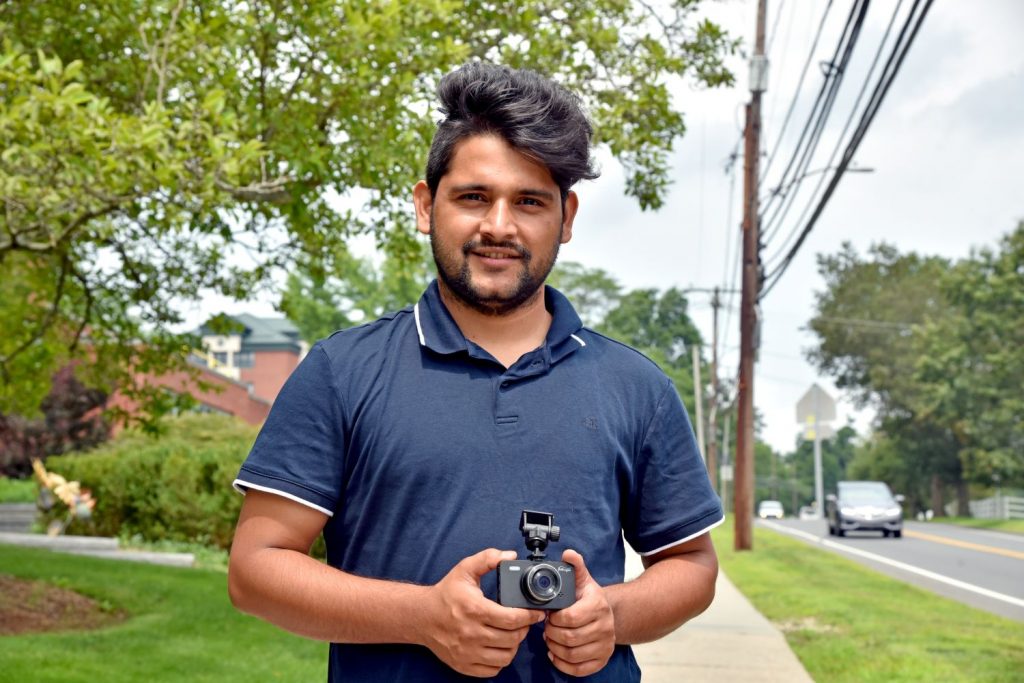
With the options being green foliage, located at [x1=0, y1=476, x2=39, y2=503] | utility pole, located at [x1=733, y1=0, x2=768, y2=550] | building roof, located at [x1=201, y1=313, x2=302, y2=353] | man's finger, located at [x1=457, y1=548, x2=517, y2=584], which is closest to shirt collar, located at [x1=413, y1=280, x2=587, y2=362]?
man's finger, located at [x1=457, y1=548, x2=517, y2=584]

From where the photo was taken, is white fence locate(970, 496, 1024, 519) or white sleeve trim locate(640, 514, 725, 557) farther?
white fence locate(970, 496, 1024, 519)

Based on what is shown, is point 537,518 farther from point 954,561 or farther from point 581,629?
point 954,561

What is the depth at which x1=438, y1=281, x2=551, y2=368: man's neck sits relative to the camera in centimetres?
237

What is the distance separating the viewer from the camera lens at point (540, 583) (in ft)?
6.28

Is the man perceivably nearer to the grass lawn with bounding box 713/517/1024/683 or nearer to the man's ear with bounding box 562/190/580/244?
the man's ear with bounding box 562/190/580/244

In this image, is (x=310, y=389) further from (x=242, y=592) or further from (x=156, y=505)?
(x=156, y=505)

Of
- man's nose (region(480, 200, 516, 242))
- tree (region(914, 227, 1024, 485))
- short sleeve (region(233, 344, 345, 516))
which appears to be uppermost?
tree (region(914, 227, 1024, 485))

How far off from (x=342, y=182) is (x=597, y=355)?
27.6ft

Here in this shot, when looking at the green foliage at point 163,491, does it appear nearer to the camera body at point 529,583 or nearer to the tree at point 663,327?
the camera body at point 529,583

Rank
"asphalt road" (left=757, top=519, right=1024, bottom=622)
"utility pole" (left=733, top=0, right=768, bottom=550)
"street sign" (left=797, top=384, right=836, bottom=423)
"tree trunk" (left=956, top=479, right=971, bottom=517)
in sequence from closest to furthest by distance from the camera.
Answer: "asphalt road" (left=757, top=519, right=1024, bottom=622) < "street sign" (left=797, top=384, right=836, bottom=423) < "utility pole" (left=733, top=0, right=768, bottom=550) < "tree trunk" (left=956, top=479, right=971, bottom=517)

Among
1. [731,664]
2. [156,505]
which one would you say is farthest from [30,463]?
[731,664]

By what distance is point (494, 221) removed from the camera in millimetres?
2285

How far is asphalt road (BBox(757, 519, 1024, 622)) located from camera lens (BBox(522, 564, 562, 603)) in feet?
44.6

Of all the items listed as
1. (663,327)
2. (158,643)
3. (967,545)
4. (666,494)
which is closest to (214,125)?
(158,643)
